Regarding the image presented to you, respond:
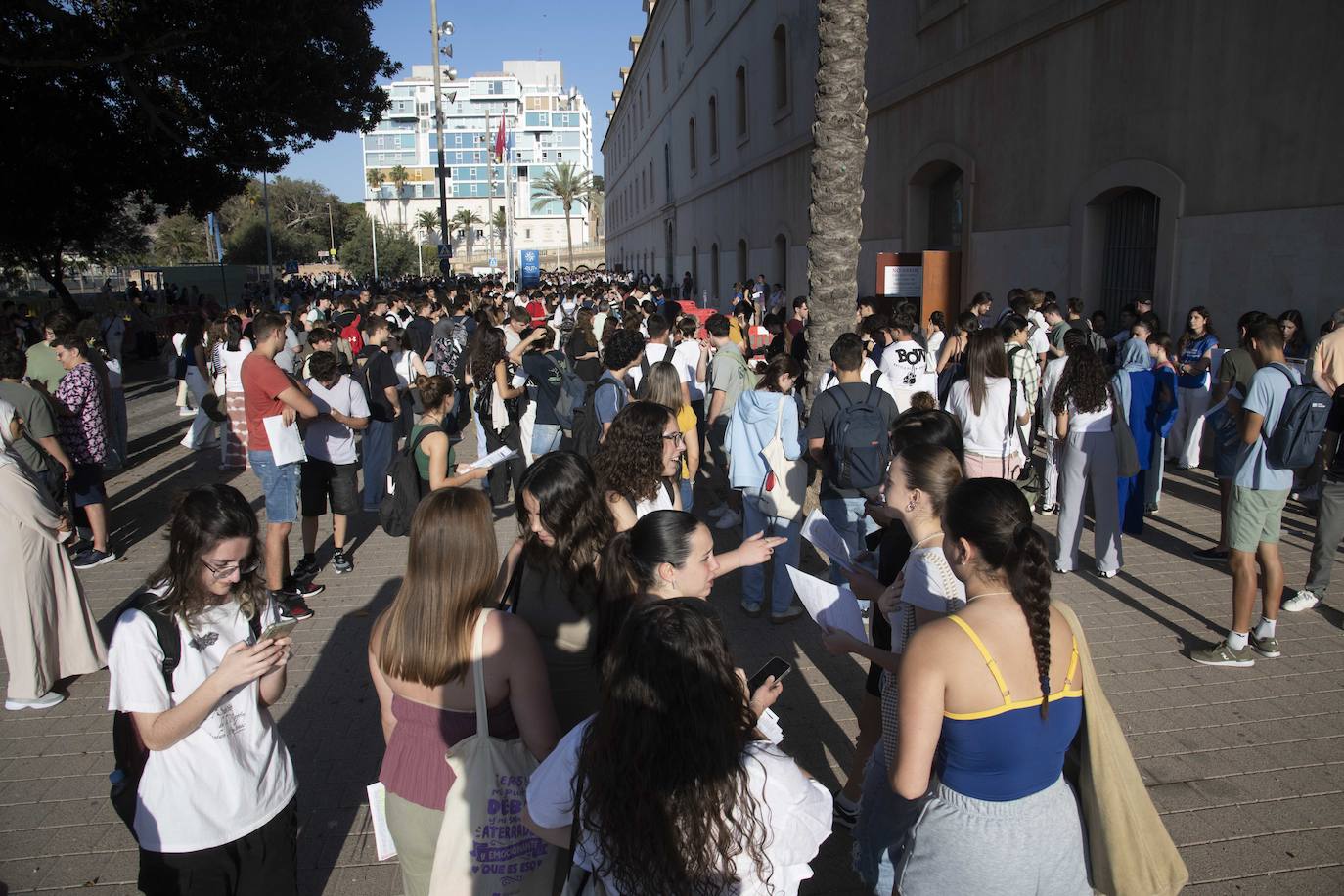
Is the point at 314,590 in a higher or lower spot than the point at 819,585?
lower

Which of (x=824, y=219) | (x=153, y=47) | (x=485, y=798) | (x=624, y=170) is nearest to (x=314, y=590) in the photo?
(x=485, y=798)

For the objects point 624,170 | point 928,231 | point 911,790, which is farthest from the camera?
point 624,170

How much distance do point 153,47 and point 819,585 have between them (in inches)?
674

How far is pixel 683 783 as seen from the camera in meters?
1.87

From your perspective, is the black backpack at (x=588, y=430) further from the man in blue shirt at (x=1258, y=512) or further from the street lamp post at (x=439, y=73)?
the street lamp post at (x=439, y=73)

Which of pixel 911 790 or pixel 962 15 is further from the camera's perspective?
pixel 962 15

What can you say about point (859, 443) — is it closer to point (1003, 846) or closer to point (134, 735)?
point (1003, 846)

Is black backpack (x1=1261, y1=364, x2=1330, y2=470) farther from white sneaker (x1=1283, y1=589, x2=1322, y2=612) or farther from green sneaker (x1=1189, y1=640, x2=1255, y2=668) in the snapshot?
white sneaker (x1=1283, y1=589, x2=1322, y2=612)

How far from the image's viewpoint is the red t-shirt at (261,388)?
6242 mm

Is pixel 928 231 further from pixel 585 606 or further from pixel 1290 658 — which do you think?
pixel 585 606

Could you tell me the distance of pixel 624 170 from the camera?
68.5m

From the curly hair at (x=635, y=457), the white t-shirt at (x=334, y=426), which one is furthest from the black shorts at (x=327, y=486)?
A: the curly hair at (x=635, y=457)

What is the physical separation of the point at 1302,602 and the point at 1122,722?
2284 millimetres

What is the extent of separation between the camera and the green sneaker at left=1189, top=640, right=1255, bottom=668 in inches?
205
